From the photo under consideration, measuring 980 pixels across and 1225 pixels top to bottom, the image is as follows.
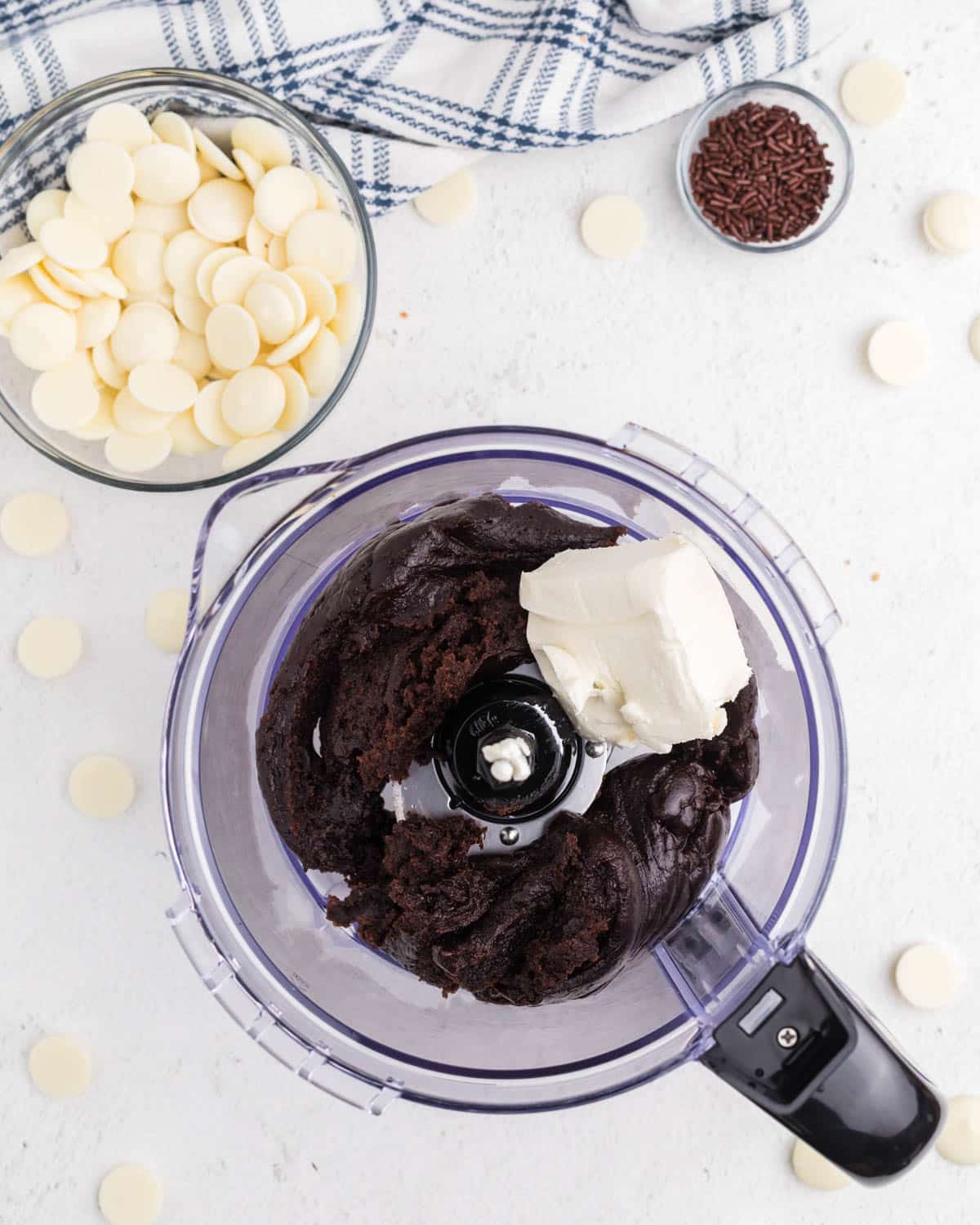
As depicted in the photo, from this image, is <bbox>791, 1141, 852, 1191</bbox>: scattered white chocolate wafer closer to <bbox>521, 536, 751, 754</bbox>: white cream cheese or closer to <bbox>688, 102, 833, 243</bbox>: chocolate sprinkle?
<bbox>521, 536, 751, 754</bbox>: white cream cheese

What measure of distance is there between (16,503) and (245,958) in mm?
622

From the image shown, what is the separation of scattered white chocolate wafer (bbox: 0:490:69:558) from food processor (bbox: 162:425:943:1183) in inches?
10.2

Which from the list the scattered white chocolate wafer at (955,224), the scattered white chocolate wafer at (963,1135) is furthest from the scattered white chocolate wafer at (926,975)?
the scattered white chocolate wafer at (955,224)

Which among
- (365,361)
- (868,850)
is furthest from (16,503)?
(868,850)

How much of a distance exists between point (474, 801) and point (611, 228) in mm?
723

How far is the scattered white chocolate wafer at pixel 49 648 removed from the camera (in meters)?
1.42

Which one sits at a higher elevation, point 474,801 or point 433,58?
point 433,58

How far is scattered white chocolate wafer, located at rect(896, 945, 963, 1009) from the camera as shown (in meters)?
1.46

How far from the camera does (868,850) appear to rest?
4.80 feet

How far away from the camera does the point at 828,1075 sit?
0.99 metres

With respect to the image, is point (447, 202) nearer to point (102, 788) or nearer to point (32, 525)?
point (32, 525)

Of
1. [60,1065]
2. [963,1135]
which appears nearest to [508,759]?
[60,1065]

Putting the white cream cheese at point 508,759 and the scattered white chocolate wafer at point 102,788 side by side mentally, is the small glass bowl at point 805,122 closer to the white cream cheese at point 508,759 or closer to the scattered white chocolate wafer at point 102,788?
the white cream cheese at point 508,759

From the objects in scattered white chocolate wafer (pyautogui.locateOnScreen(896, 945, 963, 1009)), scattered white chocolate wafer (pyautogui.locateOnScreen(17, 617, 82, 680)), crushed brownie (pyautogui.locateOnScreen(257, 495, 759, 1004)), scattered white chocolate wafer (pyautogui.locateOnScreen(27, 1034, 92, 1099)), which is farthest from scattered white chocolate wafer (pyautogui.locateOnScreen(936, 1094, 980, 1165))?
scattered white chocolate wafer (pyautogui.locateOnScreen(17, 617, 82, 680))
